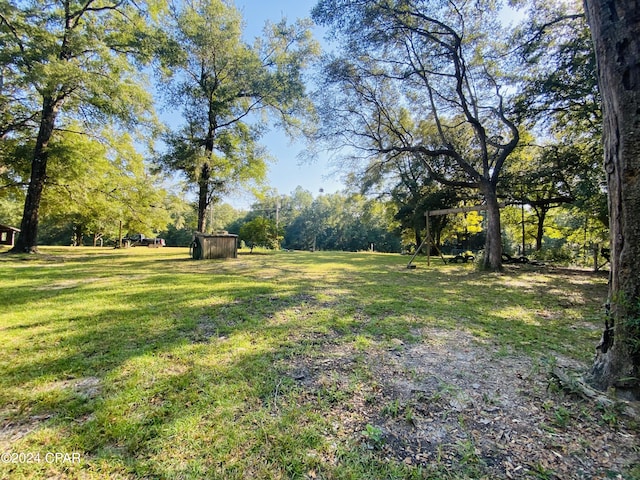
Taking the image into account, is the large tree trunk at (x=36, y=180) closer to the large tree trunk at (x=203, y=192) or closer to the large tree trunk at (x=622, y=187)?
the large tree trunk at (x=203, y=192)

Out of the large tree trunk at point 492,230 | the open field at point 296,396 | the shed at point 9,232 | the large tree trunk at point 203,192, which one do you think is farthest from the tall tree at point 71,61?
the shed at point 9,232

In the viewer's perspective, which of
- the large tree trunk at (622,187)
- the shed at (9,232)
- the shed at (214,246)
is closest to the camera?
the large tree trunk at (622,187)

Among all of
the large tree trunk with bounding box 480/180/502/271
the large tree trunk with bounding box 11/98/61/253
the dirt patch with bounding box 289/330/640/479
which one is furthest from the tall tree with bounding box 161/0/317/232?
the dirt patch with bounding box 289/330/640/479

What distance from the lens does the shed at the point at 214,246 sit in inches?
457

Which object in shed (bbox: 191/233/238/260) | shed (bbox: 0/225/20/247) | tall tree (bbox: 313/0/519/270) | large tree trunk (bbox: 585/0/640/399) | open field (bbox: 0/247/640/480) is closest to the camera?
open field (bbox: 0/247/640/480)

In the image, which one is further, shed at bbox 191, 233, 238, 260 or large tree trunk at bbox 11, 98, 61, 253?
shed at bbox 191, 233, 238, 260

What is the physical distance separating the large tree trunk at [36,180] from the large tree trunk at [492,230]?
667 inches

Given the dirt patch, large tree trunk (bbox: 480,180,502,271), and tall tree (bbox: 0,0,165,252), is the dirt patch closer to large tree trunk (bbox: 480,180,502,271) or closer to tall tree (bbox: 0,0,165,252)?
large tree trunk (bbox: 480,180,502,271)

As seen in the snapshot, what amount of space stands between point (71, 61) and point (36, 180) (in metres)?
4.73

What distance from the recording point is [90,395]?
187 centimetres

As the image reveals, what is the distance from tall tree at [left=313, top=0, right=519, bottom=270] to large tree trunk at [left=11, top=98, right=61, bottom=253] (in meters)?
11.2

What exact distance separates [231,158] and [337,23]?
27.3 ft

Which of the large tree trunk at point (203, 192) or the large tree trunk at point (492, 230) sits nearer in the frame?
the large tree trunk at point (492, 230)

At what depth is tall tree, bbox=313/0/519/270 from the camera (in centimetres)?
829
